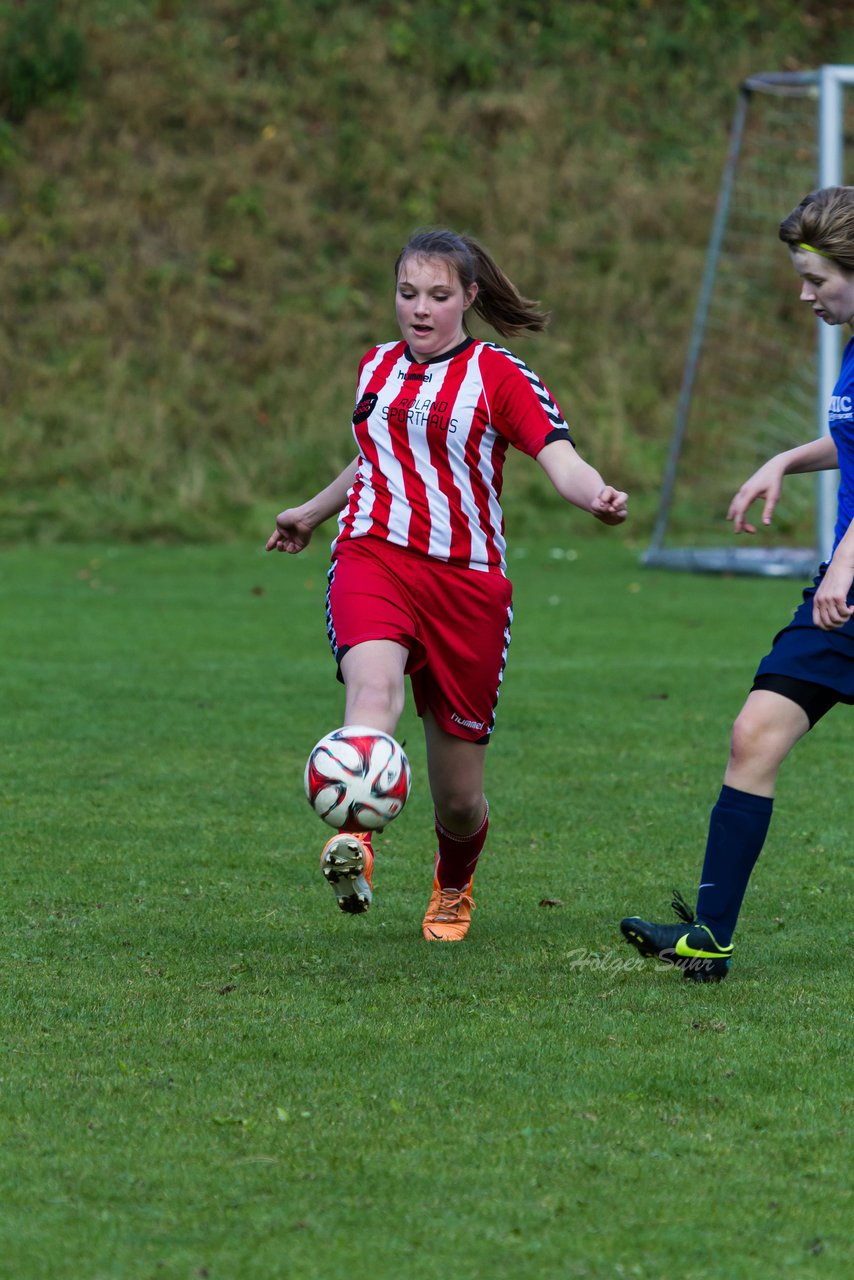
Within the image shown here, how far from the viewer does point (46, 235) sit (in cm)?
2161

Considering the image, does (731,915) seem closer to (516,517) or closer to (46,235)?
(516,517)

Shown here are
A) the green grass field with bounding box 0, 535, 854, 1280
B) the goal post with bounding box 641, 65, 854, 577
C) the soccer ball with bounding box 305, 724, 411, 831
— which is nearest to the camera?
the green grass field with bounding box 0, 535, 854, 1280

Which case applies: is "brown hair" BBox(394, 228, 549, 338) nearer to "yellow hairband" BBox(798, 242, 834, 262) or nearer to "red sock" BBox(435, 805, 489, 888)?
"yellow hairband" BBox(798, 242, 834, 262)

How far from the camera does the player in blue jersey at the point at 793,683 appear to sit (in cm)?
448

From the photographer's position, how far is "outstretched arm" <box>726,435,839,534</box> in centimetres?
475

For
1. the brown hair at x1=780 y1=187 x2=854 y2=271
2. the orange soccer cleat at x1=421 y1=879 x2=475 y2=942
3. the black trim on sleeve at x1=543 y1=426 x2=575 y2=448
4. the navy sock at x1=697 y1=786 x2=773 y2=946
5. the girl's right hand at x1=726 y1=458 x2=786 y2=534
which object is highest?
the brown hair at x1=780 y1=187 x2=854 y2=271

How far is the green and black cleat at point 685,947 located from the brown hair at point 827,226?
174 centimetres

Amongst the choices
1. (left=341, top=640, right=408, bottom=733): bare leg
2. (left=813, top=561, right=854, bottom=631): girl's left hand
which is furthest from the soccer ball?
(left=813, top=561, right=854, bottom=631): girl's left hand

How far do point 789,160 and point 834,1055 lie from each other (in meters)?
18.9

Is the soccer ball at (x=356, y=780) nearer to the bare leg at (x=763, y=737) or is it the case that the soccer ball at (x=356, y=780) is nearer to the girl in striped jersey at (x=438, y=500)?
the girl in striped jersey at (x=438, y=500)

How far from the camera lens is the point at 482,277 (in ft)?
16.8

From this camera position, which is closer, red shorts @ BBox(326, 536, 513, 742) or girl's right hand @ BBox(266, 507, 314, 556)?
red shorts @ BBox(326, 536, 513, 742)

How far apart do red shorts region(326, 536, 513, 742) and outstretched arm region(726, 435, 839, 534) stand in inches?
26.7

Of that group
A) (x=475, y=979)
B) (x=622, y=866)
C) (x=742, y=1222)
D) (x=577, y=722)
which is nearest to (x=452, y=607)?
(x=475, y=979)
